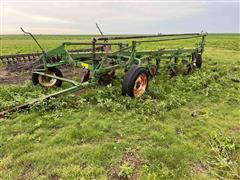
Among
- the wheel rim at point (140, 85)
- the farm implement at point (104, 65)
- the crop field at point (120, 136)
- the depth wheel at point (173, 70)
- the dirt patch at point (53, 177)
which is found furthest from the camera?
the depth wheel at point (173, 70)

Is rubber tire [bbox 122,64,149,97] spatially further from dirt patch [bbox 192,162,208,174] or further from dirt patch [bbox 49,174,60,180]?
dirt patch [bbox 49,174,60,180]

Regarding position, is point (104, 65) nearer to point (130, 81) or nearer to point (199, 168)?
A: point (130, 81)

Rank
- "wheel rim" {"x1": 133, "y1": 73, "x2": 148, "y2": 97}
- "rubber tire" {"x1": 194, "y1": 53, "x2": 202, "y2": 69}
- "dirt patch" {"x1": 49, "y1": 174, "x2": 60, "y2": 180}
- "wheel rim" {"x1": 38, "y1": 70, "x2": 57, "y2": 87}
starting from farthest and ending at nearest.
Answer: "rubber tire" {"x1": 194, "y1": 53, "x2": 202, "y2": 69} < "wheel rim" {"x1": 38, "y1": 70, "x2": 57, "y2": 87} < "wheel rim" {"x1": 133, "y1": 73, "x2": 148, "y2": 97} < "dirt patch" {"x1": 49, "y1": 174, "x2": 60, "y2": 180}

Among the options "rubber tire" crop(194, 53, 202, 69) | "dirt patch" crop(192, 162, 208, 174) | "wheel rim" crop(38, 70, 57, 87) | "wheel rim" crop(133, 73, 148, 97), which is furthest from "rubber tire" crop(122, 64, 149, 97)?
"rubber tire" crop(194, 53, 202, 69)

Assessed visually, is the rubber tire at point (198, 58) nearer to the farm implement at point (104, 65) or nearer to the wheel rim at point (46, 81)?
the farm implement at point (104, 65)

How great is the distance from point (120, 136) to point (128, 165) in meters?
0.91

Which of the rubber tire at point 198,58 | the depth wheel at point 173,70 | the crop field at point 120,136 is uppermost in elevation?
the rubber tire at point 198,58

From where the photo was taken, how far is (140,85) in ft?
21.7

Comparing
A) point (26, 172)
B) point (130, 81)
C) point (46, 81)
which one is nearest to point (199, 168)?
point (26, 172)

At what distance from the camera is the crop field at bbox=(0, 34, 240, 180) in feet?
11.2

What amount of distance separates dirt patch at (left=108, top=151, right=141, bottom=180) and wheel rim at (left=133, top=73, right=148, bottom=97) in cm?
266

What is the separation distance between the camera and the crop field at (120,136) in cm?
341

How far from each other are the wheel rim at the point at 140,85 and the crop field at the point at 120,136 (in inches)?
9.1

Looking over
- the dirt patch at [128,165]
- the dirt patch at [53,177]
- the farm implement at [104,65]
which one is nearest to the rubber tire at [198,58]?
the farm implement at [104,65]
